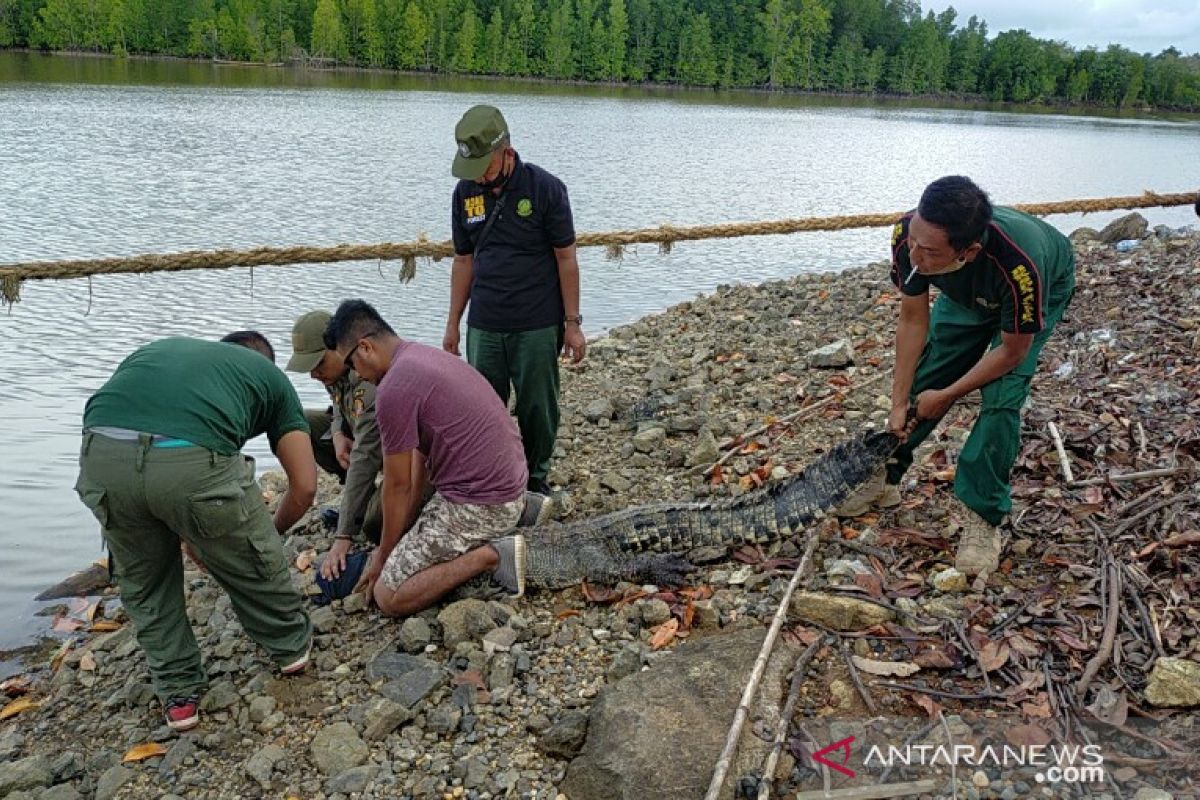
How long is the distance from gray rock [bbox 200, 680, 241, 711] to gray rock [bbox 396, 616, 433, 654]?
69 centimetres

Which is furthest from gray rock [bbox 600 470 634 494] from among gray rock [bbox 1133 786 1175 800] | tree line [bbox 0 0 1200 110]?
tree line [bbox 0 0 1200 110]

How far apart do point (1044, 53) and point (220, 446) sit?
10604cm

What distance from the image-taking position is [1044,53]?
3620 inches

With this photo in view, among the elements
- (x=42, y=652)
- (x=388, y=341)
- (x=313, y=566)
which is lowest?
(x=42, y=652)

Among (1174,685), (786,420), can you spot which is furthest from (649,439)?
(1174,685)

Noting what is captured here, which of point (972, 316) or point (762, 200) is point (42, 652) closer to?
point (972, 316)

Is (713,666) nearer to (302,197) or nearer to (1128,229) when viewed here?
(1128,229)

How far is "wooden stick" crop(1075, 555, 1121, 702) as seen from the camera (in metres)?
2.99

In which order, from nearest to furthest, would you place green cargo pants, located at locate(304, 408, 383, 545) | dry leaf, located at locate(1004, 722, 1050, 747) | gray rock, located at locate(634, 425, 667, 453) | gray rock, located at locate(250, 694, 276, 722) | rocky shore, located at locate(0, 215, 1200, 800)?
dry leaf, located at locate(1004, 722, 1050, 747)
rocky shore, located at locate(0, 215, 1200, 800)
gray rock, located at locate(250, 694, 276, 722)
green cargo pants, located at locate(304, 408, 383, 545)
gray rock, located at locate(634, 425, 667, 453)

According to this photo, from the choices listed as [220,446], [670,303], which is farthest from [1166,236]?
[220,446]

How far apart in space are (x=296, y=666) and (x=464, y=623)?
720 millimetres

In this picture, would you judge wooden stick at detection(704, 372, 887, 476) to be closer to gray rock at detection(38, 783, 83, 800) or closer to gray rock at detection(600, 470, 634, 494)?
gray rock at detection(600, 470, 634, 494)

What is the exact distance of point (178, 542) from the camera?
361cm

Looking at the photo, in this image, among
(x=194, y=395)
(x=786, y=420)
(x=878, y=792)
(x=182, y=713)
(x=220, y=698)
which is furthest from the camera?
(x=786, y=420)
